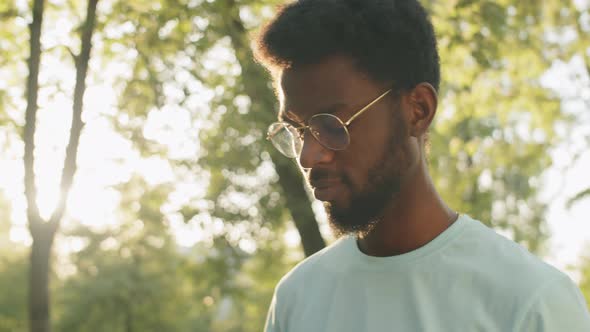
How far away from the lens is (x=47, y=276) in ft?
24.1

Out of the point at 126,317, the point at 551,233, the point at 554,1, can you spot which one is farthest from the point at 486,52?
the point at 126,317

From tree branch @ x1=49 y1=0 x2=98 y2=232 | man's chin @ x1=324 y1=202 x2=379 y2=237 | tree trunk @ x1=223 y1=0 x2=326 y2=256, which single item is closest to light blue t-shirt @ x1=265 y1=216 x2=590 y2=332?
man's chin @ x1=324 y1=202 x2=379 y2=237

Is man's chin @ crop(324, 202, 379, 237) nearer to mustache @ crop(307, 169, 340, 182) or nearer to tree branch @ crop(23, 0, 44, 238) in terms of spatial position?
mustache @ crop(307, 169, 340, 182)

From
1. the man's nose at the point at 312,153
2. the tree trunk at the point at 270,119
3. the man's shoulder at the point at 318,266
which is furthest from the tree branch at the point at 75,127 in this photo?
Result: the man's nose at the point at 312,153

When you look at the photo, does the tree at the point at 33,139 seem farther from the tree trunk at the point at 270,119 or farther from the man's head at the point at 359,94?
the man's head at the point at 359,94

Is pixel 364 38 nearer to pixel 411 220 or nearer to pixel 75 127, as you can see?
pixel 411 220

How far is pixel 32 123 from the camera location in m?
6.91

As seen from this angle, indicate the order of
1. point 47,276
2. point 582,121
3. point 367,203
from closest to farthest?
point 367,203, point 47,276, point 582,121

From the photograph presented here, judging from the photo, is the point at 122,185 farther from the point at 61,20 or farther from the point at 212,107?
the point at 61,20

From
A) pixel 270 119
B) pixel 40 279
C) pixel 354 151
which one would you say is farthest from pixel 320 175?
pixel 270 119

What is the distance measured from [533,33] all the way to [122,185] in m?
5.81

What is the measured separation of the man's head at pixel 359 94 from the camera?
8.40 ft

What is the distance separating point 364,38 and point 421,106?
31 centimetres

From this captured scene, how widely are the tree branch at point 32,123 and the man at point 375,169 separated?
15.5 feet
